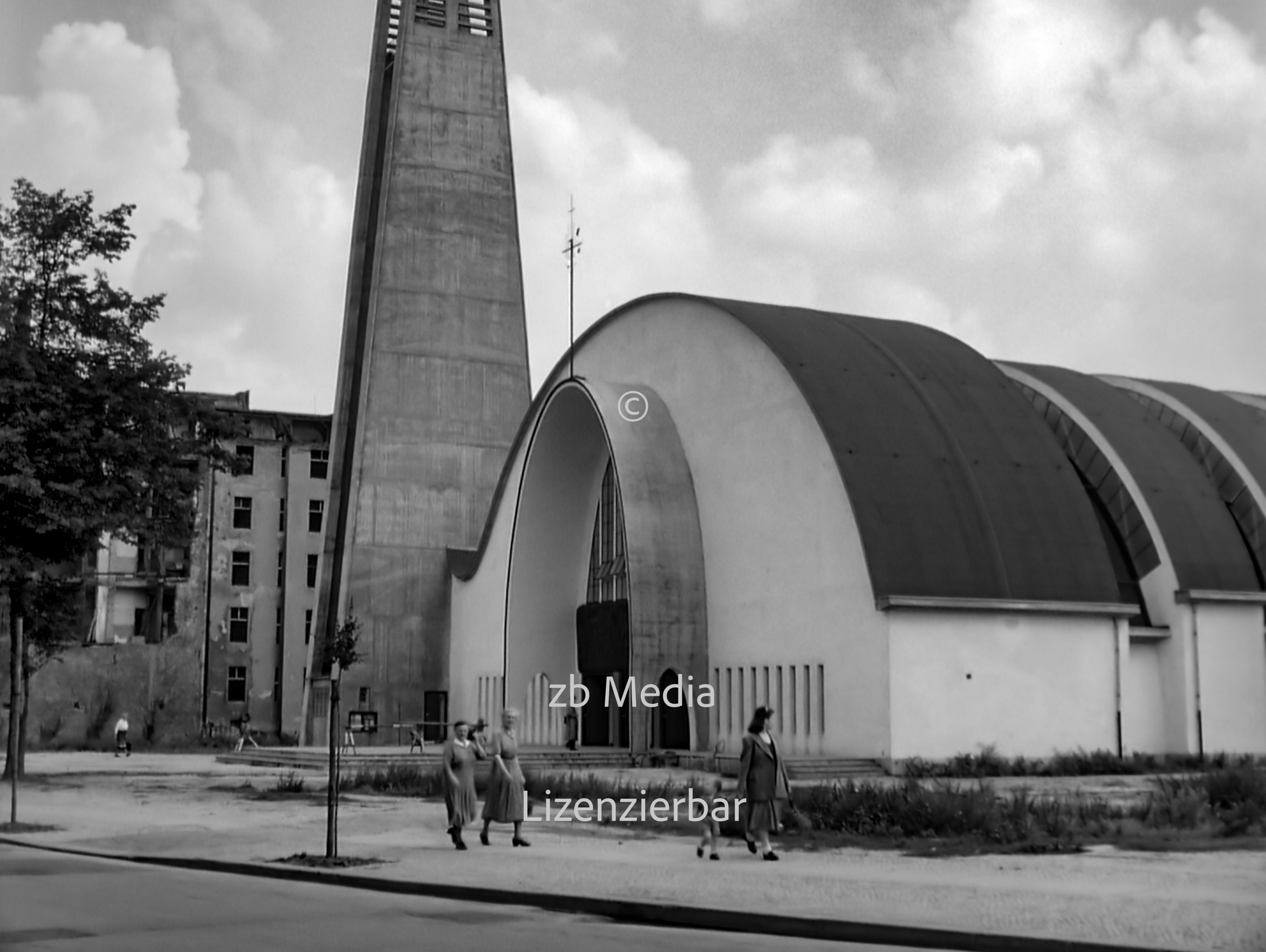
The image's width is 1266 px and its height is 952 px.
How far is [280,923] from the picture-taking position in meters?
11.5

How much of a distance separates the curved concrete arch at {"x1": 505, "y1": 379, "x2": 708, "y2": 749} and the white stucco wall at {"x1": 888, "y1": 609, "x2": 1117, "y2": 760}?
7215 millimetres

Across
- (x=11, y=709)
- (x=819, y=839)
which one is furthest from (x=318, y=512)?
(x=819, y=839)

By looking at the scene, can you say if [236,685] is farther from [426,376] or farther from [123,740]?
[426,376]

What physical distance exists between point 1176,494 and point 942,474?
25.4 ft

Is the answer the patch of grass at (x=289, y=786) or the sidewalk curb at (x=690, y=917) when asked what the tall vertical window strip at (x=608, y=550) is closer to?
the patch of grass at (x=289, y=786)

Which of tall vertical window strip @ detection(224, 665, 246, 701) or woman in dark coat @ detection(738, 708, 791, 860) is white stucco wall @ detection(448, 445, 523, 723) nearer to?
tall vertical window strip @ detection(224, 665, 246, 701)

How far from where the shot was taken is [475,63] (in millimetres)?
53344

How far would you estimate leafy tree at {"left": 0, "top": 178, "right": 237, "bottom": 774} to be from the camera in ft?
85.1

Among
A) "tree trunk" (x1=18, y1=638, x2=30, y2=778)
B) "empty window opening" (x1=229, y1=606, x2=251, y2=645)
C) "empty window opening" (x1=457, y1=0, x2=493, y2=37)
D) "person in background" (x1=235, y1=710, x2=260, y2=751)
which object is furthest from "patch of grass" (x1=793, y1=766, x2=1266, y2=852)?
"empty window opening" (x1=229, y1=606, x2=251, y2=645)

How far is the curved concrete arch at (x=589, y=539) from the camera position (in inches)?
1469

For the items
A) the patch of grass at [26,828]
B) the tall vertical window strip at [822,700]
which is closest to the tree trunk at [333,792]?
the patch of grass at [26,828]

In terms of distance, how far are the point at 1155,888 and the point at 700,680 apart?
A: 25151 mm

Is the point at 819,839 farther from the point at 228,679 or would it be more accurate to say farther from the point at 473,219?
the point at 228,679

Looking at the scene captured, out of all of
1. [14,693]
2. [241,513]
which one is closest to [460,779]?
[14,693]
